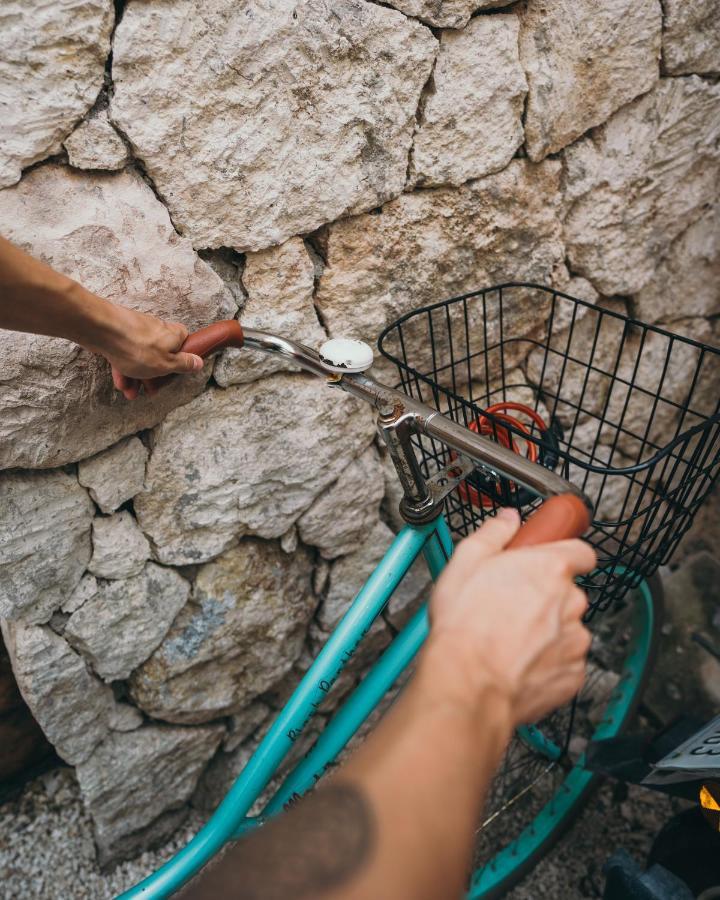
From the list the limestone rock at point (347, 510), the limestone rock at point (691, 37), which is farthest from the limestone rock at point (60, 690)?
the limestone rock at point (691, 37)

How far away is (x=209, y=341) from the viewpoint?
103 cm

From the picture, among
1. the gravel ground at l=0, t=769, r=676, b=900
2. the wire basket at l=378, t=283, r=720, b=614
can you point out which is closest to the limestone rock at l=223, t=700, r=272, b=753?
the gravel ground at l=0, t=769, r=676, b=900

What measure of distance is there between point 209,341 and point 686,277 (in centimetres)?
155

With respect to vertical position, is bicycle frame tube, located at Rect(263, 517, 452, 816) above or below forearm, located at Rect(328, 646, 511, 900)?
below

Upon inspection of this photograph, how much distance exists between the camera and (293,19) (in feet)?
3.57

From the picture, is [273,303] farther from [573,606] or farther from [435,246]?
[573,606]

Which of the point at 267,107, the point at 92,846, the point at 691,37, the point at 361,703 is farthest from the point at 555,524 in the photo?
the point at 92,846

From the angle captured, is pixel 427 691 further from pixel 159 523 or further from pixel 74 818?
pixel 74 818

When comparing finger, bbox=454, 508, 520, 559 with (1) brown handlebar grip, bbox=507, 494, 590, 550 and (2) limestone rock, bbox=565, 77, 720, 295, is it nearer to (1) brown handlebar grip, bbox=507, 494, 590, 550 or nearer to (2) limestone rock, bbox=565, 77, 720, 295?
(1) brown handlebar grip, bbox=507, 494, 590, 550

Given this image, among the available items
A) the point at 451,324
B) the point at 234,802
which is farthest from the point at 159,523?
the point at 451,324

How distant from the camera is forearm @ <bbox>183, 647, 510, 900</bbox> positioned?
427mm

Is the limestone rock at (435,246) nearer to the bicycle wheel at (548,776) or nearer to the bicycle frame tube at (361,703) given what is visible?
the bicycle frame tube at (361,703)

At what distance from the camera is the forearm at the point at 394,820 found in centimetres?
43

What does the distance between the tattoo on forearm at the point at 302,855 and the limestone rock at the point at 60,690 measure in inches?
39.9
